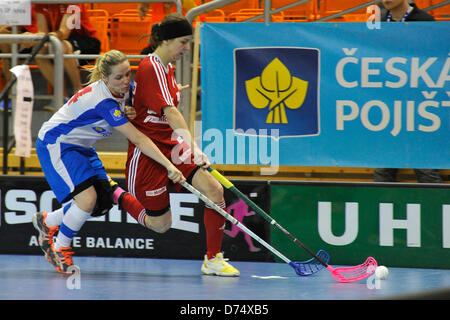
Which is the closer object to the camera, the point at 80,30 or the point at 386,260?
the point at 386,260

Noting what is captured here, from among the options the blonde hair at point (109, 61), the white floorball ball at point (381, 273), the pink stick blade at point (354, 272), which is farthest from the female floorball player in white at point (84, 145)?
the white floorball ball at point (381, 273)

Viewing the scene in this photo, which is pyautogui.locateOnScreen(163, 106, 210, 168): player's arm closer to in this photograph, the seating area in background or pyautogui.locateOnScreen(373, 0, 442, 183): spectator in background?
pyautogui.locateOnScreen(373, 0, 442, 183): spectator in background

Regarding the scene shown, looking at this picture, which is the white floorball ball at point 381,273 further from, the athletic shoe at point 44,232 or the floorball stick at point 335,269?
the athletic shoe at point 44,232

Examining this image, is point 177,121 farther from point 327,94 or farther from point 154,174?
point 327,94

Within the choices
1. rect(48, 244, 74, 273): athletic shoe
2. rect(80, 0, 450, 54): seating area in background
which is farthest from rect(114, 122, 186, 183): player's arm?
rect(80, 0, 450, 54): seating area in background

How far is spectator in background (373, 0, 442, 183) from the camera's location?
557cm

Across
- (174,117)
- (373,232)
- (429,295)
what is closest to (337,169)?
(373,232)

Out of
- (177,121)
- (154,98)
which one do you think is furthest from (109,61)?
(177,121)

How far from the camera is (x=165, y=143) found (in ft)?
16.4

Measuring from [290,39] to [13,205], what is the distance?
281 centimetres

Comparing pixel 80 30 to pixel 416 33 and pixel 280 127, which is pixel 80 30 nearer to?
pixel 280 127

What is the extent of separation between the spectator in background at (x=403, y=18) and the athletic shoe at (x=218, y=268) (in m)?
1.52

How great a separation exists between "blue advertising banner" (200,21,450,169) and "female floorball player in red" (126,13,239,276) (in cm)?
65

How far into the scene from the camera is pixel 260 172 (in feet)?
19.5
